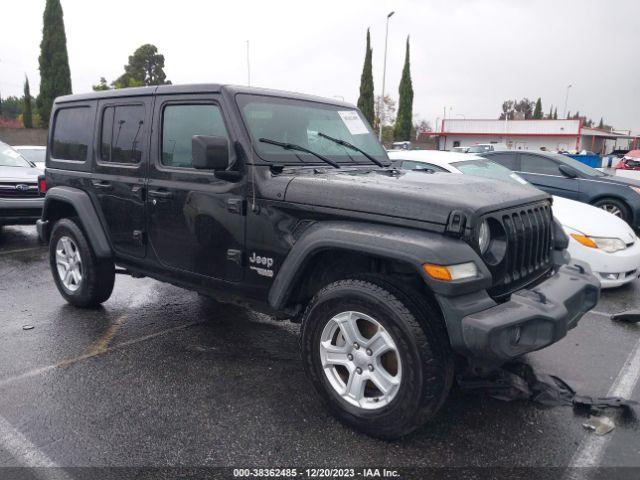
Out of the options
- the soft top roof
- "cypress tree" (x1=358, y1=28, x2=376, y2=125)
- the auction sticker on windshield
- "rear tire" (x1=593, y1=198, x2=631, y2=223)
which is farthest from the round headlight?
A: "cypress tree" (x1=358, y1=28, x2=376, y2=125)

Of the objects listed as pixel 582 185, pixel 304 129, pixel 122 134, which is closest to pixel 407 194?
A: pixel 304 129

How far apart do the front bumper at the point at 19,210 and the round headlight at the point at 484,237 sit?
282 inches

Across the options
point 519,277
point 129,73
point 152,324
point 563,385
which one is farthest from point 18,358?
point 129,73

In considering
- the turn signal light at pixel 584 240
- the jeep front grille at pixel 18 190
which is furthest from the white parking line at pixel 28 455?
the jeep front grille at pixel 18 190

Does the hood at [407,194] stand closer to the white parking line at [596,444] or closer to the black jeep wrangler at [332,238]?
the black jeep wrangler at [332,238]

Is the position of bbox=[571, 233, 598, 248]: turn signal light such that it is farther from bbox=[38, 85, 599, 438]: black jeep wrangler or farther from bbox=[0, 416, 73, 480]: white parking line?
bbox=[0, 416, 73, 480]: white parking line

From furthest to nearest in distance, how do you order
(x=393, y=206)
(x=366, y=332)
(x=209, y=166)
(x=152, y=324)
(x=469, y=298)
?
(x=152, y=324) → (x=209, y=166) → (x=366, y=332) → (x=393, y=206) → (x=469, y=298)

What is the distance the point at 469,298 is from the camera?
99.8 inches

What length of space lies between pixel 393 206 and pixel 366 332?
727 millimetres

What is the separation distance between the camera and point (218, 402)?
3.21 meters

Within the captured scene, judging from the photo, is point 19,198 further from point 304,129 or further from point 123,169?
point 304,129

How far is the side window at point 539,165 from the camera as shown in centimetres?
877

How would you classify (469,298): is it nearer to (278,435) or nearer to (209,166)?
(278,435)

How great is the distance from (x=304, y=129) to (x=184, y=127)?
87 centimetres
